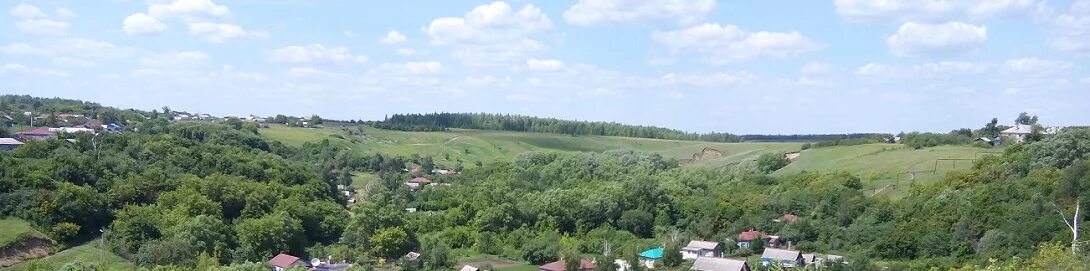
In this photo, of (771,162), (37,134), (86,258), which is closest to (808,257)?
(771,162)

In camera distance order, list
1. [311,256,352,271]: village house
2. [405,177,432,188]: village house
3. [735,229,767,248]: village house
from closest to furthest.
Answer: [311,256,352,271]: village house → [735,229,767,248]: village house → [405,177,432,188]: village house

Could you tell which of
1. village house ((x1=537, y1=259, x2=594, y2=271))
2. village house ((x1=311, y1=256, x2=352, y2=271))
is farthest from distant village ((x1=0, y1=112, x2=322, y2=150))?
→ village house ((x1=537, y1=259, x2=594, y2=271))

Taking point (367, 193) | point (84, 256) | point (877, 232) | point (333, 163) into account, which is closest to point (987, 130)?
point (877, 232)

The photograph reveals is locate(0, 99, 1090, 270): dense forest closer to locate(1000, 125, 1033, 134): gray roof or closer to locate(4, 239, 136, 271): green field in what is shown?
locate(4, 239, 136, 271): green field

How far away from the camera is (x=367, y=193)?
264ft

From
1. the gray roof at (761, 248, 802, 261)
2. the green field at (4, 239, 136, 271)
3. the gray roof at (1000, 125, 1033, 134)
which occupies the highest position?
the gray roof at (1000, 125, 1033, 134)

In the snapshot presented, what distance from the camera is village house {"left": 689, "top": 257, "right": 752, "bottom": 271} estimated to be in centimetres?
4478

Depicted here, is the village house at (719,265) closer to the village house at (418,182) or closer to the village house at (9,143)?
the village house at (418,182)

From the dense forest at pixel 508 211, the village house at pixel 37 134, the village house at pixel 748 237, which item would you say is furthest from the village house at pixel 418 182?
the village house at pixel 748 237

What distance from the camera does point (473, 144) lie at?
12781 centimetres

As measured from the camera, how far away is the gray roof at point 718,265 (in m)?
44.8

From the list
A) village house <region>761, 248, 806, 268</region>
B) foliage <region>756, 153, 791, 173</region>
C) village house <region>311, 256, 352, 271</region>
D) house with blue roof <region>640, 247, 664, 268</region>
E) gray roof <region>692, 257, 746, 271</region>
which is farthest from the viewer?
foliage <region>756, 153, 791, 173</region>

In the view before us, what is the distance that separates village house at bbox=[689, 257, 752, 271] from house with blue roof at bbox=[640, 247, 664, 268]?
3.61 m

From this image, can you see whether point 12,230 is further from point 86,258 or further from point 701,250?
point 701,250
